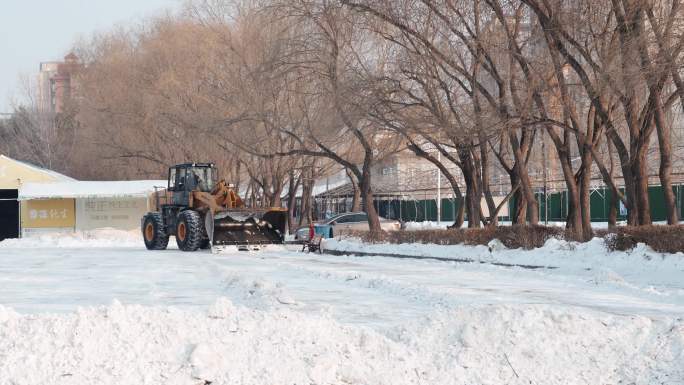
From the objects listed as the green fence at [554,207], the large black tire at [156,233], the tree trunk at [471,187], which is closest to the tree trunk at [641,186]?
the tree trunk at [471,187]

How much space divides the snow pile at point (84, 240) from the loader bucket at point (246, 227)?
38.3 ft

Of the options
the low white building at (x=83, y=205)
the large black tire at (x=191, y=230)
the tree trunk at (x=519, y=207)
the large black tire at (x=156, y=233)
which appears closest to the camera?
the large black tire at (x=191, y=230)

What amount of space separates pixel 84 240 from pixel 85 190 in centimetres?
627

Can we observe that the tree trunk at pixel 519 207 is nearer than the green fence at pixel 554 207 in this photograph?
Yes

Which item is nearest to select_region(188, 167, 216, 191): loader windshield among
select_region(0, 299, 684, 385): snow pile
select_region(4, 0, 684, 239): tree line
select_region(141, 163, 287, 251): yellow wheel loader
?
select_region(141, 163, 287, 251): yellow wheel loader

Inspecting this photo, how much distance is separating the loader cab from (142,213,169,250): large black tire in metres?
1.04

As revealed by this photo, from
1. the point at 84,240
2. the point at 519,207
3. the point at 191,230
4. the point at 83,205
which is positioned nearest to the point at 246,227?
the point at 191,230

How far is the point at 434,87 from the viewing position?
1216 inches

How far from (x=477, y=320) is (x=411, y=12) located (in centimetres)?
2060

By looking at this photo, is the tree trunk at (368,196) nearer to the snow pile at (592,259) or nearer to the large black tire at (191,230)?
the large black tire at (191,230)

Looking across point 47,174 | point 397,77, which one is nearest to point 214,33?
point 47,174

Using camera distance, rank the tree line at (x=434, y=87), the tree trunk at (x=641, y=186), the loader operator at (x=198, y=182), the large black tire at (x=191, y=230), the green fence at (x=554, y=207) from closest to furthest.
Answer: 1. the tree line at (x=434, y=87)
2. the tree trunk at (x=641, y=186)
3. the large black tire at (x=191, y=230)
4. the loader operator at (x=198, y=182)
5. the green fence at (x=554, y=207)

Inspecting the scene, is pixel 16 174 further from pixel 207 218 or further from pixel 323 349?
pixel 323 349

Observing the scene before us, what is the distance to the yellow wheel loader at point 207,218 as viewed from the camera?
30.8 m
